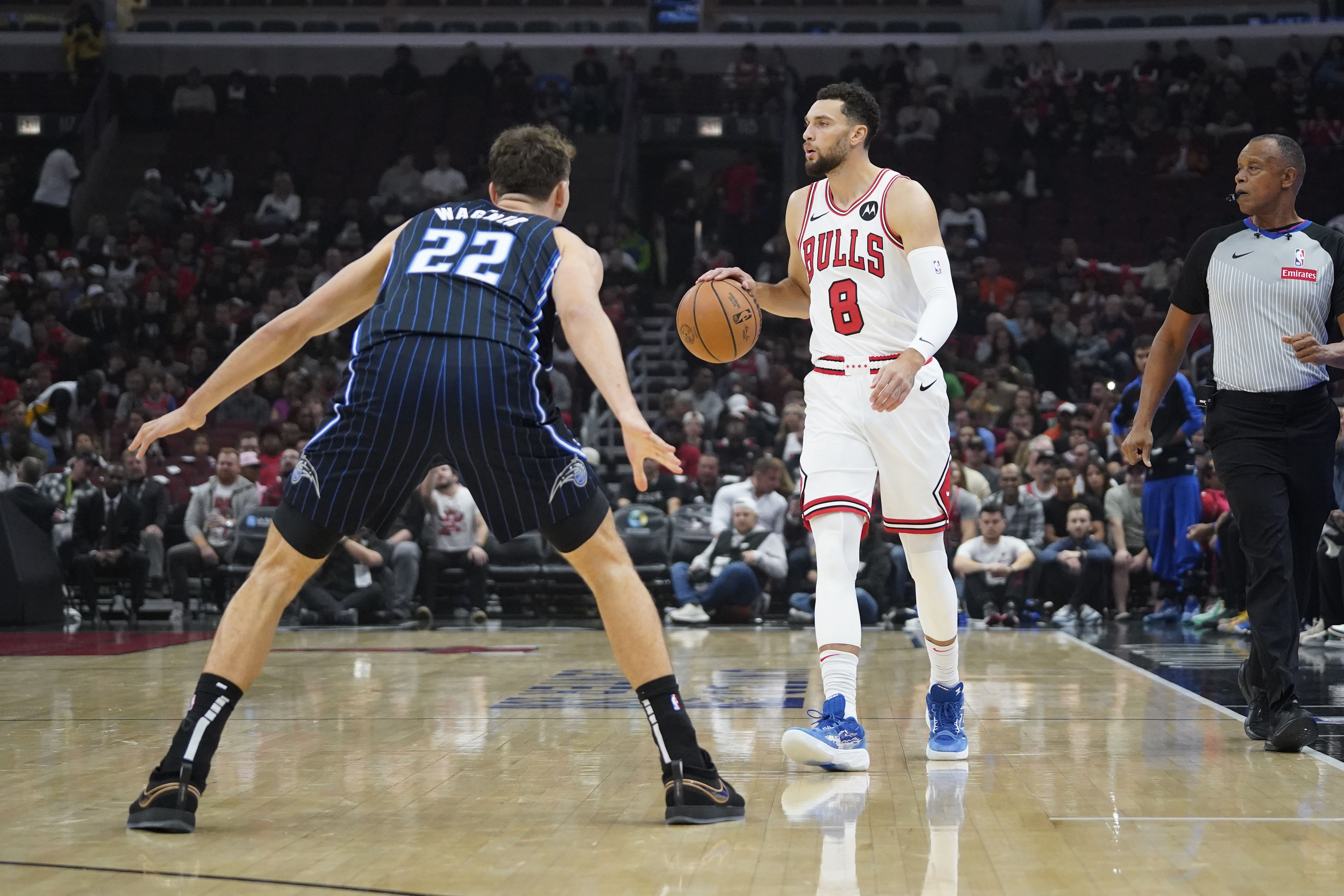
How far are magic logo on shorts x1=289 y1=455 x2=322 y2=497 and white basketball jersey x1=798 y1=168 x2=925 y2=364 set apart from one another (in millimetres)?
1608

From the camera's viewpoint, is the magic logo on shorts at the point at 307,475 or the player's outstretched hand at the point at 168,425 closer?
the magic logo on shorts at the point at 307,475

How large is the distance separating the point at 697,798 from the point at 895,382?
4.17 feet

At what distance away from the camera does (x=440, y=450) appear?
323 centimetres

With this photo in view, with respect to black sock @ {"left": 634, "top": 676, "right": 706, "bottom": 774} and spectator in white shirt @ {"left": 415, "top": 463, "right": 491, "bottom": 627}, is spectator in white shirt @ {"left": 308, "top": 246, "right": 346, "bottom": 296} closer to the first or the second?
spectator in white shirt @ {"left": 415, "top": 463, "right": 491, "bottom": 627}

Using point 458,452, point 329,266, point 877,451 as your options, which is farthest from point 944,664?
point 329,266

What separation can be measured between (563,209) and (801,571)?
7.66 m

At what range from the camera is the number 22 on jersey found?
3367 mm

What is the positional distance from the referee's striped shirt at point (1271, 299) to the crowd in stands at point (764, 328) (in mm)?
2929

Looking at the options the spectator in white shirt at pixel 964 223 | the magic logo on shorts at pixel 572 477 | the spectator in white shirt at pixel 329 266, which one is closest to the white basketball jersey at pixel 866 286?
the magic logo on shorts at pixel 572 477

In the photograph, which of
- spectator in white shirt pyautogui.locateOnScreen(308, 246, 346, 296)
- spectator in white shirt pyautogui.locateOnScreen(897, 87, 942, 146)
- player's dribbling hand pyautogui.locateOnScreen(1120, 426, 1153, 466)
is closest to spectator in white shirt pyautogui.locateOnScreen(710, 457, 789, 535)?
player's dribbling hand pyautogui.locateOnScreen(1120, 426, 1153, 466)

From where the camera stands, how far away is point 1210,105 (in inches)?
776

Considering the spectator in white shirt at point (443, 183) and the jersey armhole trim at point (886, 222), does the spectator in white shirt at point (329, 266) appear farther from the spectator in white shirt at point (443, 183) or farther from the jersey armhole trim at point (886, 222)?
the jersey armhole trim at point (886, 222)

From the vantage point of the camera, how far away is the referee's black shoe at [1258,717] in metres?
4.34

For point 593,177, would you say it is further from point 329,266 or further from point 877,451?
point 877,451
